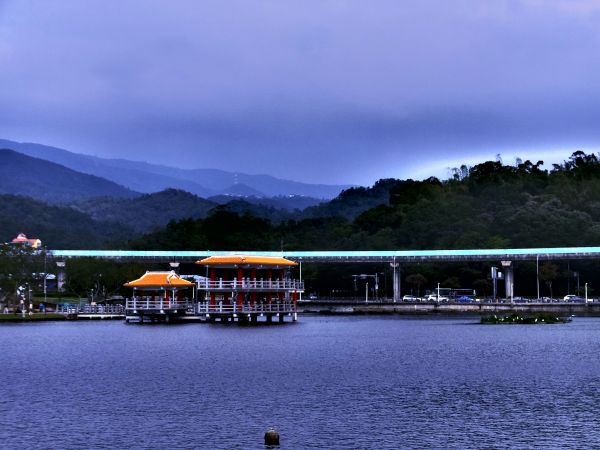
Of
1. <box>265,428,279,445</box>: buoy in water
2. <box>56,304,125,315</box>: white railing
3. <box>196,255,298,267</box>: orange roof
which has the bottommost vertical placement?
<box>265,428,279,445</box>: buoy in water

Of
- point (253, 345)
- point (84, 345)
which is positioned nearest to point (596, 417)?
point (253, 345)

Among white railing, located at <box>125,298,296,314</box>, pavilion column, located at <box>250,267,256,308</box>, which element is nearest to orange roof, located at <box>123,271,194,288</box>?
white railing, located at <box>125,298,296,314</box>

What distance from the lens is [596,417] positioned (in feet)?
174

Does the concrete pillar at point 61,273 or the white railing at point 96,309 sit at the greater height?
the concrete pillar at point 61,273

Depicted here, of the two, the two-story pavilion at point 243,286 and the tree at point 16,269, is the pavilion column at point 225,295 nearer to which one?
the two-story pavilion at point 243,286

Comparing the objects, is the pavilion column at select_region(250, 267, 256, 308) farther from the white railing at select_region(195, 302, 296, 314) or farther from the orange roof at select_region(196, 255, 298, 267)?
the orange roof at select_region(196, 255, 298, 267)

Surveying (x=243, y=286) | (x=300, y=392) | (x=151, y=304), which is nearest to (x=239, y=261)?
(x=243, y=286)

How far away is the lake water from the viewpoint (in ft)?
159

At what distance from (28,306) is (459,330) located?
74.8 metres

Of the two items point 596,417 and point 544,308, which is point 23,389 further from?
point 544,308

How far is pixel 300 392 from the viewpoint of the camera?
63281mm

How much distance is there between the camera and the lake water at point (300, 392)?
4856 centimetres

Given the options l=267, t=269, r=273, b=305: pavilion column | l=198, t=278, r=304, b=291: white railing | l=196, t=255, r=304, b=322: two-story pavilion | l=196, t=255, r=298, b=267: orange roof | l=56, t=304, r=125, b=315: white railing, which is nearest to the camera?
l=196, t=255, r=298, b=267: orange roof

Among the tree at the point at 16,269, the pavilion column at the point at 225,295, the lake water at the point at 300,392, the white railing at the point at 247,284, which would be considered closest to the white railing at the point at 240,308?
the pavilion column at the point at 225,295
